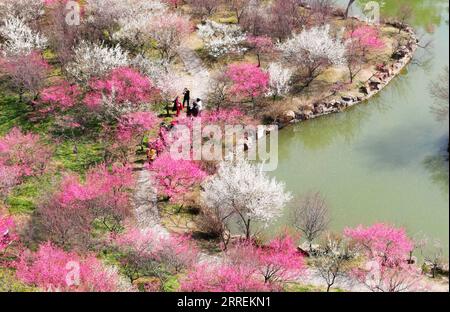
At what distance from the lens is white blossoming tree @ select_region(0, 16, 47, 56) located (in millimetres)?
41188

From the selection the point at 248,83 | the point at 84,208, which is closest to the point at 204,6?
the point at 248,83

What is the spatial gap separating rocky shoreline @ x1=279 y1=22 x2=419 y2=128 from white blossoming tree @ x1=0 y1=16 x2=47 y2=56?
58.6ft

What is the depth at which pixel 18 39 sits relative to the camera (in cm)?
4200

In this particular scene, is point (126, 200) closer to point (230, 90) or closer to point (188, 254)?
point (188, 254)

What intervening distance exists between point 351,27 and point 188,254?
27.4 m

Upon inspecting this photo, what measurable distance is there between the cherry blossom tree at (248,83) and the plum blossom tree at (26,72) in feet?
40.3

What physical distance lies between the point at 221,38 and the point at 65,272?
2643 centimetres

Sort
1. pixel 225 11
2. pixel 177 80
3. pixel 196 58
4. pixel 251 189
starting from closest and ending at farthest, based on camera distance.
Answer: pixel 251 189, pixel 177 80, pixel 196 58, pixel 225 11

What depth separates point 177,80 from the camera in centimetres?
3997

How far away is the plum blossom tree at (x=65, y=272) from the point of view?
24.3 metres

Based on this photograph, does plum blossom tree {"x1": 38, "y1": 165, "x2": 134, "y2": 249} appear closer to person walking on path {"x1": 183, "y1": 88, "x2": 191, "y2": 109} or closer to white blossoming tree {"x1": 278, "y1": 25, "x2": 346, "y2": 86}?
person walking on path {"x1": 183, "y1": 88, "x2": 191, "y2": 109}

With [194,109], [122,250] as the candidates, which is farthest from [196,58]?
[122,250]

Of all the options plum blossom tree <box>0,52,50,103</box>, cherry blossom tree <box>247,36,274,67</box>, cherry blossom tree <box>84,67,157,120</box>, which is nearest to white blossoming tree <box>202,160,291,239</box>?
cherry blossom tree <box>84,67,157,120</box>

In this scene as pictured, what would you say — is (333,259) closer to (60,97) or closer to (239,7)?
(60,97)
